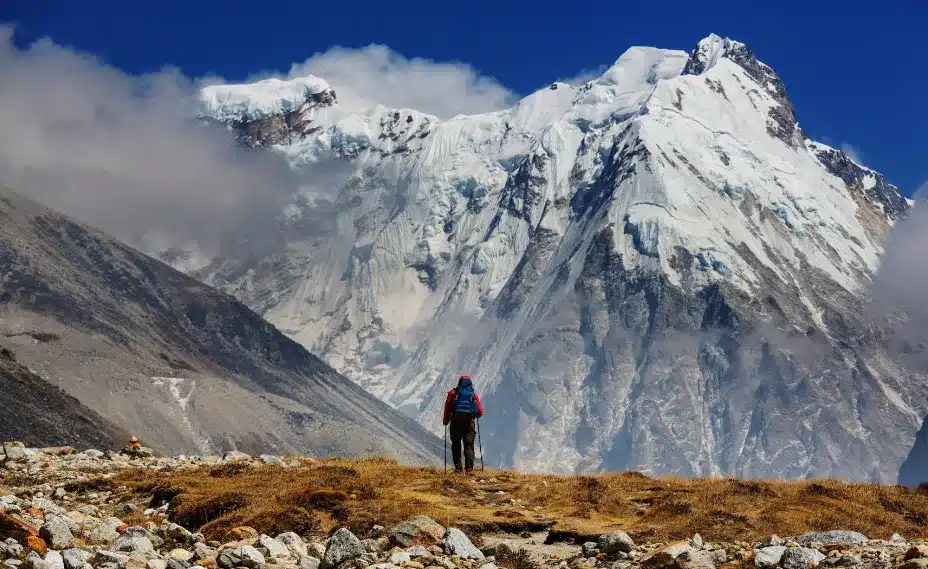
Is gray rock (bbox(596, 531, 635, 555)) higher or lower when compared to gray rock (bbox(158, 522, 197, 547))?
higher

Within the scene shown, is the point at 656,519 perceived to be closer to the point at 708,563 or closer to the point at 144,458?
the point at 708,563

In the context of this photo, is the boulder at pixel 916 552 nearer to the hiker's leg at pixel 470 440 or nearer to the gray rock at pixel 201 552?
the gray rock at pixel 201 552

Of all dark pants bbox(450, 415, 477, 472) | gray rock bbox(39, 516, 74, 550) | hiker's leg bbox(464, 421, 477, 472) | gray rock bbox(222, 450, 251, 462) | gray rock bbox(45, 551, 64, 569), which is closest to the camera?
gray rock bbox(45, 551, 64, 569)

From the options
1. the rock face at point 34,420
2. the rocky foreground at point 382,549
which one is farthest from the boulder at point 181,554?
the rock face at point 34,420

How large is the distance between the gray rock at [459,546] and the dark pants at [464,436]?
13.9 metres

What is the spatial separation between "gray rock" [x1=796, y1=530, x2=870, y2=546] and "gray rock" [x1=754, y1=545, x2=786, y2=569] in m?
1.69

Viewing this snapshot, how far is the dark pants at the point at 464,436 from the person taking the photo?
125ft

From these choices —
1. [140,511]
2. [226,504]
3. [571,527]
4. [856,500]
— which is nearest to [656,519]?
[571,527]

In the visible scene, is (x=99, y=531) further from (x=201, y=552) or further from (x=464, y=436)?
(x=464, y=436)

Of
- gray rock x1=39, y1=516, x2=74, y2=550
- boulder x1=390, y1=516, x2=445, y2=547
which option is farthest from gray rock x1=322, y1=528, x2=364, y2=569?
gray rock x1=39, y1=516, x2=74, y2=550

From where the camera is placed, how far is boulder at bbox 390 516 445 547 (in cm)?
2400

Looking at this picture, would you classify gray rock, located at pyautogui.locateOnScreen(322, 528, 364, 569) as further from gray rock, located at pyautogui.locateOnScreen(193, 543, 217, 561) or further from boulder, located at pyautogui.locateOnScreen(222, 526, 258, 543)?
boulder, located at pyautogui.locateOnScreen(222, 526, 258, 543)

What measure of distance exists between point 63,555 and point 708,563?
11.0 metres

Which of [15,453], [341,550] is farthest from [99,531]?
[15,453]
